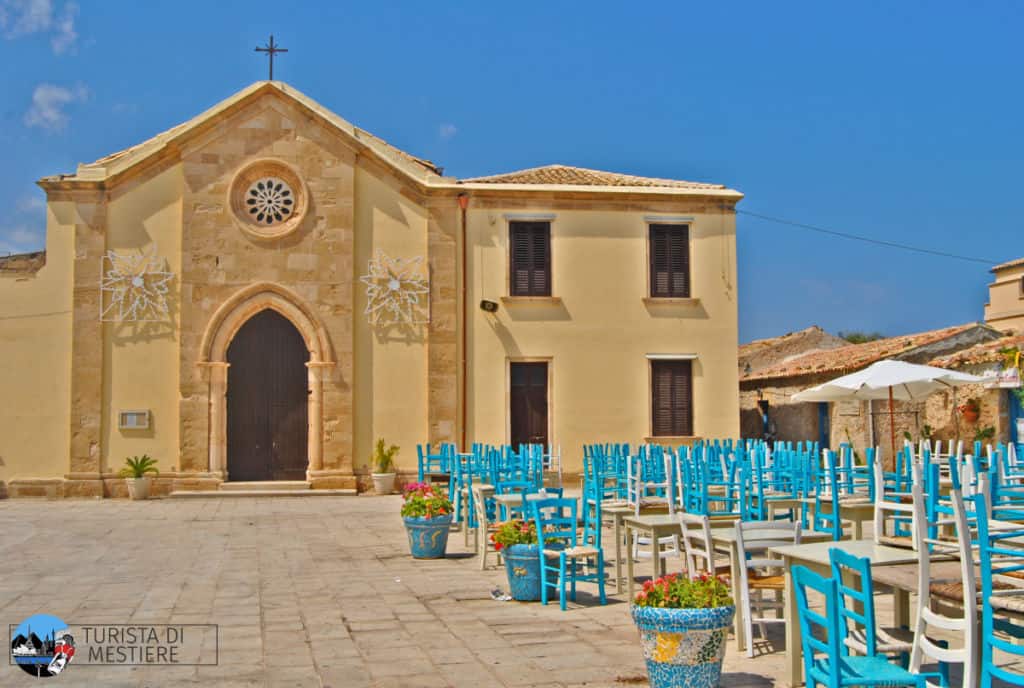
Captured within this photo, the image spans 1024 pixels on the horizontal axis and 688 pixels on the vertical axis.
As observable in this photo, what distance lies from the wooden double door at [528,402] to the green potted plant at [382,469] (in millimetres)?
2461

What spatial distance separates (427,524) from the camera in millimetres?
11125

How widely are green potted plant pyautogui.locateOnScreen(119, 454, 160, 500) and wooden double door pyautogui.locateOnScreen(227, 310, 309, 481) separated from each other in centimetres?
157

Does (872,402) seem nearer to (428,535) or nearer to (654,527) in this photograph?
(428,535)

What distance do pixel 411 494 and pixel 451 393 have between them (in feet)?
28.9

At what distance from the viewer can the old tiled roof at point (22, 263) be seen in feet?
64.7

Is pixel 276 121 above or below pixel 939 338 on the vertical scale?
above

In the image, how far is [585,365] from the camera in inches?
824

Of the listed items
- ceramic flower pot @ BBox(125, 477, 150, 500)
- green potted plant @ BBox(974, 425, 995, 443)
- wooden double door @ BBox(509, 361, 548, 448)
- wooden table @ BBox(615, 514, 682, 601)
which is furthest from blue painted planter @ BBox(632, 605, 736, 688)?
ceramic flower pot @ BBox(125, 477, 150, 500)

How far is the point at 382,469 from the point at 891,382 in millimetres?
10070

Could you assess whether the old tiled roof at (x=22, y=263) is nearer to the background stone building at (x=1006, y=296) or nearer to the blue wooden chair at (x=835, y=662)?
the blue wooden chair at (x=835, y=662)

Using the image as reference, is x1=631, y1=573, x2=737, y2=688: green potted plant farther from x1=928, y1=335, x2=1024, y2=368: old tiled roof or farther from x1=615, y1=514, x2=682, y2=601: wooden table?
x1=928, y1=335, x2=1024, y2=368: old tiled roof

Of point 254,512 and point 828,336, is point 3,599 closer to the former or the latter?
point 254,512

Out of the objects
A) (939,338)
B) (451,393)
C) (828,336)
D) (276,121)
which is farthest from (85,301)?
(828,336)

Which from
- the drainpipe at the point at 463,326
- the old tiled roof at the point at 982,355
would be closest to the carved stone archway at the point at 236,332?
the drainpipe at the point at 463,326
